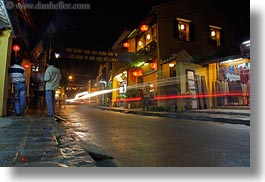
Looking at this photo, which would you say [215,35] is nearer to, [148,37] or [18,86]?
[148,37]

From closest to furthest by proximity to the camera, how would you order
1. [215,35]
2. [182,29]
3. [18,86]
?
1. [18,86]
2. [182,29]
3. [215,35]

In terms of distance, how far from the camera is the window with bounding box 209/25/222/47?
1552 cm

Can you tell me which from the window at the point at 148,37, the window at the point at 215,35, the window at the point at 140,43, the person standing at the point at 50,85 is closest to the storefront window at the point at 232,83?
the window at the point at 215,35

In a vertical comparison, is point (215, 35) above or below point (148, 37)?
below

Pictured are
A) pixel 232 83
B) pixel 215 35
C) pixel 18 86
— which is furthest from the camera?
pixel 215 35

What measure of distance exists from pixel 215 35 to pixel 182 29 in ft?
9.30

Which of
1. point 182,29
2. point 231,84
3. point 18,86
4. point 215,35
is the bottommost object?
point 18,86

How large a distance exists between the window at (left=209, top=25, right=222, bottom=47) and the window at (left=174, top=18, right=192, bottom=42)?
182cm

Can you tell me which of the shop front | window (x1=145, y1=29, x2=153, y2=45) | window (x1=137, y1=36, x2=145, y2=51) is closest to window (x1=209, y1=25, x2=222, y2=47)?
the shop front

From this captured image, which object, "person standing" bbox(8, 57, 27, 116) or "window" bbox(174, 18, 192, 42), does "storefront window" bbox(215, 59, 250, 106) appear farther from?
"person standing" bbox(8, 57, 27, 116)

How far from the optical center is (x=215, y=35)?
15.9 meters

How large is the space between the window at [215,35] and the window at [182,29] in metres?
1.82

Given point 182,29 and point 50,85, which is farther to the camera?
point 182,29

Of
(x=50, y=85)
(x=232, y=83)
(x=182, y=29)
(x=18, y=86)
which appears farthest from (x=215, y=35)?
(x=18, y=86)
